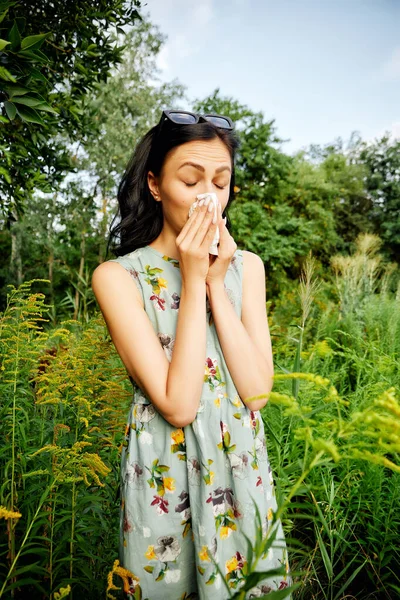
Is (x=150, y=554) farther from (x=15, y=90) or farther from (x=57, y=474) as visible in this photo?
(x=15, y=90)

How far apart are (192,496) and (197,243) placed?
2.40 ft

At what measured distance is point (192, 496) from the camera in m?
1.17

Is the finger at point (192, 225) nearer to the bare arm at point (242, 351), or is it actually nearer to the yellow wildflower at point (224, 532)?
the bare arm at point (242, 351)

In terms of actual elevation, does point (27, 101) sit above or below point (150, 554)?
above

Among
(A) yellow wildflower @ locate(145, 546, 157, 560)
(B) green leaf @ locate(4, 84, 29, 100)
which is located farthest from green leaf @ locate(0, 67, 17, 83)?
(A) yellow wildflower @ locate(145, 546, 157, 560)

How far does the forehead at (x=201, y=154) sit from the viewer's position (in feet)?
4.36

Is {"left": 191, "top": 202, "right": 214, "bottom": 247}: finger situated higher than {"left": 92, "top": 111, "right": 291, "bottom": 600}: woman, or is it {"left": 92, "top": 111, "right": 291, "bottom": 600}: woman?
{"left": 191, "top": 202, "right": 214, "bottom": 247}: finger

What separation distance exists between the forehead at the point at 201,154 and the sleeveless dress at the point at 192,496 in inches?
21.5

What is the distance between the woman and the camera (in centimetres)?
113

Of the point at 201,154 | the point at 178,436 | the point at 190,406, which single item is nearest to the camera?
the point at 190,406

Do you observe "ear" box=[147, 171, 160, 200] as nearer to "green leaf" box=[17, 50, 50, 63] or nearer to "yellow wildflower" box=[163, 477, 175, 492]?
"green leaf" box=[17, 50, 50, 63]

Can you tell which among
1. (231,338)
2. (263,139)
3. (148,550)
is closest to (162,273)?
(231,338)

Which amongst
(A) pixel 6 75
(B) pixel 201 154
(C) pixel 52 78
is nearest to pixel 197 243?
(B) pixel 201 154

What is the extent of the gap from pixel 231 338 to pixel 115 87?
14.6 metres
